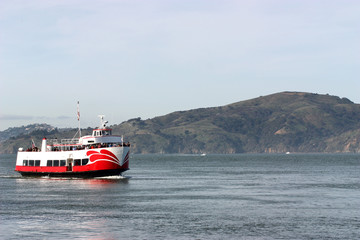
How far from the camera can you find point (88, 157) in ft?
326

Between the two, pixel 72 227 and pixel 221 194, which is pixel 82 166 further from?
pixel 72 227

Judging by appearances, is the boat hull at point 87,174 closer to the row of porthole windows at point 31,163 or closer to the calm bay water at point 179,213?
the row of porthole windows at point 31,163

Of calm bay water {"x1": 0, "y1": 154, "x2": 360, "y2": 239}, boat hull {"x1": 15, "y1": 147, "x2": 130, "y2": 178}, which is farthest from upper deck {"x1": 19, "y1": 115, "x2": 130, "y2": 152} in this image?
calm bay water {"x1": 0, "y1": 154, "x2": 360, "y2": 239}

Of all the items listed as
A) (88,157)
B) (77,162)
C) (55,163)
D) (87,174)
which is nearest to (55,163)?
(55,163)

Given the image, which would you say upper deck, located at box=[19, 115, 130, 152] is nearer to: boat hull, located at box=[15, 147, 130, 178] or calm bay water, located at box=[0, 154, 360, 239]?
boat hull, located at box=[15, 147, 130, 178]

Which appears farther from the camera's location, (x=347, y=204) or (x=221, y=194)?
(x=221, y=194)

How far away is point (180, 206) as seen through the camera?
62688 mm

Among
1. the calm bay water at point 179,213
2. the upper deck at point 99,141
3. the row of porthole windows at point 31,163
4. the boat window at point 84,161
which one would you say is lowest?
the calm bay water at point 179,213

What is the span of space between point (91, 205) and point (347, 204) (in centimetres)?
2929

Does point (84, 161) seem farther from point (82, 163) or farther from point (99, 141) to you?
point (99, 141)

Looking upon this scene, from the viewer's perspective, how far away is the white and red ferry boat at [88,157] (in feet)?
322

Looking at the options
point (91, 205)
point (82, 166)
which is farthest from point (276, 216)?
point (82, 166)

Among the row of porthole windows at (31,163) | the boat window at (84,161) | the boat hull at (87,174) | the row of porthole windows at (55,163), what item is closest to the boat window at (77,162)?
the boat window at (84,161)

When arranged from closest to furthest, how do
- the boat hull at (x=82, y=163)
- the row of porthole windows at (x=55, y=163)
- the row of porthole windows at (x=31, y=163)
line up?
the boat hull at (x=82, y=163), the row of porthole windows at (x=55, y=163), the row of porthole windows at (x=31, y=163)
